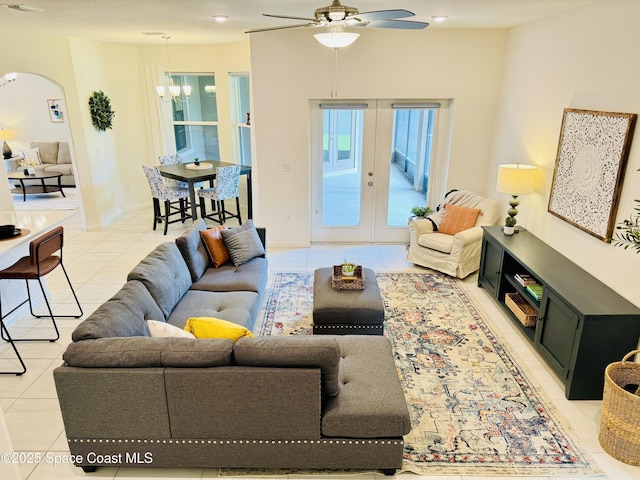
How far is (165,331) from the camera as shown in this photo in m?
2.89

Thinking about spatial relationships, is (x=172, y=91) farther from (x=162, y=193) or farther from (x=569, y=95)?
(x=569, y=95)

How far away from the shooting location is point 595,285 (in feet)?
11.9

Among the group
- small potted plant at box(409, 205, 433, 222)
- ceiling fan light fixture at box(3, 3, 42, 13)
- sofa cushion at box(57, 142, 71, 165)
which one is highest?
ceiling fan light fixture at box(3, 3, 42, 13)

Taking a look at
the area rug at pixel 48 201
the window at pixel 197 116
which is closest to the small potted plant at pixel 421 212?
the window at pixel 197 116

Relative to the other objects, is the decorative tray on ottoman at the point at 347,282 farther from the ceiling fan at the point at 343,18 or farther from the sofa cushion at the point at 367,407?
the ceiling fan at the point at 343,18

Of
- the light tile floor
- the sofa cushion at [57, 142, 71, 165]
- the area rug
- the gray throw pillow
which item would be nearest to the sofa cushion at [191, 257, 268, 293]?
the gray throw pillow

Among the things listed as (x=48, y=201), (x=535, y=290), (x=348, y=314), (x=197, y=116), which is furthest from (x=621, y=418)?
(x=48, y=201)

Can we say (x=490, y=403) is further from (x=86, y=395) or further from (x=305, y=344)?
(x=86, y=395)

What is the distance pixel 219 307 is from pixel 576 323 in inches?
107

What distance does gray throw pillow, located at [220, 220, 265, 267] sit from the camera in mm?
4645

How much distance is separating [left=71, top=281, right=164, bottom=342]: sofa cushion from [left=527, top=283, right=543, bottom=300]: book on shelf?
3103mm

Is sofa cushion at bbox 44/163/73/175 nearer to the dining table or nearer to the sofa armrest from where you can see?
the dining table

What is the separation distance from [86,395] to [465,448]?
89.9 inches

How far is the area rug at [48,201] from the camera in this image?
843 centimetres
